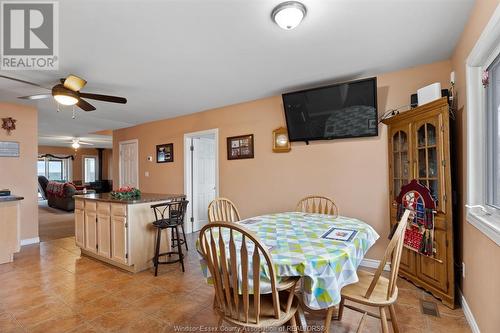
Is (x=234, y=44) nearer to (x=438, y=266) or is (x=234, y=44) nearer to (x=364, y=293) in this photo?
(x=364, y=293)

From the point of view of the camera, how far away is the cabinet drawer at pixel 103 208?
3036 millimetres

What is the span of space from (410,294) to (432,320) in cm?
39

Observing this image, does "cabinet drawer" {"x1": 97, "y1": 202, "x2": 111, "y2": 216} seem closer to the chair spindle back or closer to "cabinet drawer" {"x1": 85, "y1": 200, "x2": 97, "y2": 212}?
"cabinet drawer" {"x1": 85, "y1": 200, "x2": 97, "y2": 212}

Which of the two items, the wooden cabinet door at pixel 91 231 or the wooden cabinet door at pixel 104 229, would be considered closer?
the wooden cabinet door at pixel 104 229

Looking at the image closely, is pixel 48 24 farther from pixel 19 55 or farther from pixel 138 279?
pixel 138 279

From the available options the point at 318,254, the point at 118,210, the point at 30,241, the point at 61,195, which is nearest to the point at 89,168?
the point at 61,195

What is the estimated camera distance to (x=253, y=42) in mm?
2160

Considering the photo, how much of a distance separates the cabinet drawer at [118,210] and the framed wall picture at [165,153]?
6.80 feet

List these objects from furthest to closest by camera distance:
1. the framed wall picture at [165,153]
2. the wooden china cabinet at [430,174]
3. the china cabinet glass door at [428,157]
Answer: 1. the framed wall picture at [165,153]
2. the china cabinet glass door at [428,157]
3. the wooden china cabinet at [430,174]

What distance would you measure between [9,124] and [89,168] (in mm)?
8683

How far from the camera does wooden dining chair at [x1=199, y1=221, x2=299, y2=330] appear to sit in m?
1.24

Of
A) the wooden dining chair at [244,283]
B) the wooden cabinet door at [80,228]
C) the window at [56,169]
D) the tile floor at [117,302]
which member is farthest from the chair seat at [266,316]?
the window at [56,169]

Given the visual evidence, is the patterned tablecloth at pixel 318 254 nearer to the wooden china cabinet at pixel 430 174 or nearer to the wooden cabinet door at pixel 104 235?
the wooden china cabinet at pixel 430 174

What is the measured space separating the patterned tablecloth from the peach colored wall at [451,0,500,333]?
2.14 ft
